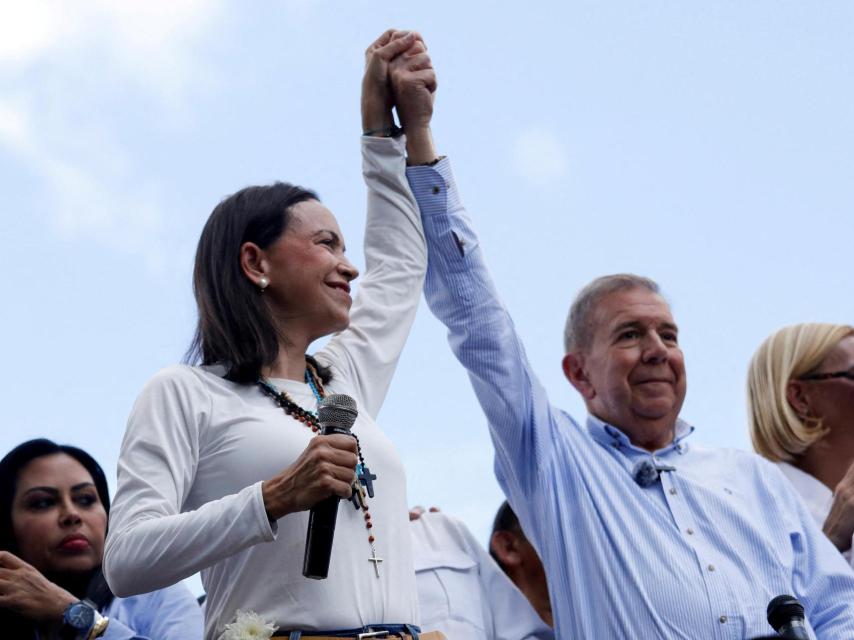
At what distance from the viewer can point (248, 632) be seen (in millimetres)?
3078

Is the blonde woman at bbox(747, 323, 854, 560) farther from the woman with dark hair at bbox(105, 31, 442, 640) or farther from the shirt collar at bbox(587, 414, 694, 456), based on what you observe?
the woman with dark hair at bbox(105, 31, 442, 640)

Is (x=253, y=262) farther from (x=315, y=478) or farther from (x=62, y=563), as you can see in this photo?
(x=62, y=563)

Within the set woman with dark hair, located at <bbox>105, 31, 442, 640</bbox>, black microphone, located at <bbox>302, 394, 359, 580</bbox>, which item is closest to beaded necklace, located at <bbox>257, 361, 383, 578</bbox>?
woman with dark hair, located at <bbox>105, 31, 442, 640</bbox>

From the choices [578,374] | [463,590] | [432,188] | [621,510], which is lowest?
[463,590]

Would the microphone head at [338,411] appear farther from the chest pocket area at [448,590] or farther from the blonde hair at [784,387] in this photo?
the blonde hair at [784,387]

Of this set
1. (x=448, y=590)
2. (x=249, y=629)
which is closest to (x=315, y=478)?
(x=249, y=629)

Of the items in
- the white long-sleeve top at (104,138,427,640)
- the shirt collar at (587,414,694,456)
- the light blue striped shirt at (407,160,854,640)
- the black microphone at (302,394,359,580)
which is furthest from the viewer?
the shirt collar at (587,414,694,456)

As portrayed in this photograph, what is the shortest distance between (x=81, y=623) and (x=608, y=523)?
1.72 metres

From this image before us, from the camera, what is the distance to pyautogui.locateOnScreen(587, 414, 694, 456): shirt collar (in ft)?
15.7

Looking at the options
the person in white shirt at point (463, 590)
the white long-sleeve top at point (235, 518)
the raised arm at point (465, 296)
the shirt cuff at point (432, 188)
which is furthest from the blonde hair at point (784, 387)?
the white long-sleeve top at point (235, 518)

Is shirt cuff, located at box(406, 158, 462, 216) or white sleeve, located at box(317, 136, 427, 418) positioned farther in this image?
shirt cuff, located at box(406, 158, 462, 216)

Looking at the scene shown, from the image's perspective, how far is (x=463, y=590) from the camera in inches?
183

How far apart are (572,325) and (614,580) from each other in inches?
52.5

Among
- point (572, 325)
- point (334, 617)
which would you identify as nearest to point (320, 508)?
point (334, 617)
